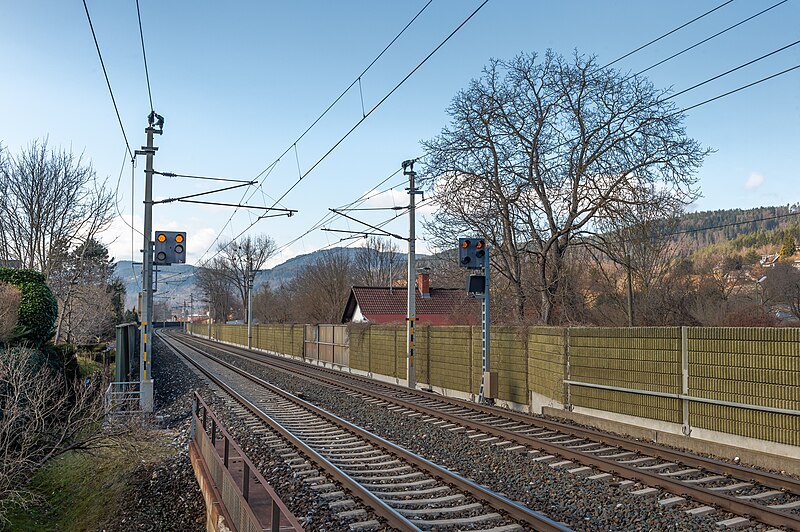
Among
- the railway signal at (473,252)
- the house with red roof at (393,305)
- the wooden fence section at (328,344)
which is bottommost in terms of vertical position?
the wooden fence section at (328,344)

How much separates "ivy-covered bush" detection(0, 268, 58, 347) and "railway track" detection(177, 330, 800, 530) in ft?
40.1

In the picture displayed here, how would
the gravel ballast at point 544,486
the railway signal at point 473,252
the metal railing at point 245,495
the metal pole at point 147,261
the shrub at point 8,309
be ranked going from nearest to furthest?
the metal railing at point 245,495 → the gravel ballast at point 544,486 → the shrub at point 8,309 → the railway signal at point 473,252 → the metal pole at point 147,261

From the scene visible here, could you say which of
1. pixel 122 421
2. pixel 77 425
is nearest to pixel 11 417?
pixel 77 425

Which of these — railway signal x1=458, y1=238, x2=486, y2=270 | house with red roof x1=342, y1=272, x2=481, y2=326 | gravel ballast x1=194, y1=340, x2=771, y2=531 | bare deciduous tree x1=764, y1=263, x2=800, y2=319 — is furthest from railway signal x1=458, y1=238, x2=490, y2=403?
house with red roof x1=342, y1=272, x2=481, y2=326

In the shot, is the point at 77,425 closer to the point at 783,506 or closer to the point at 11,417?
the point at 11,417

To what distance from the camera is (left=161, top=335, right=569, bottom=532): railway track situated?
285 inches

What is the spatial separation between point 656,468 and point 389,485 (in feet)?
12.3

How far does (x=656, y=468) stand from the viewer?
9.51 m

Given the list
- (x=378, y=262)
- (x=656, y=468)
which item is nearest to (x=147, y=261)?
(x=656, y=468)

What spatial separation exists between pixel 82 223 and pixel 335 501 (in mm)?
22731

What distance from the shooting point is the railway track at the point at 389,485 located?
23.8ft

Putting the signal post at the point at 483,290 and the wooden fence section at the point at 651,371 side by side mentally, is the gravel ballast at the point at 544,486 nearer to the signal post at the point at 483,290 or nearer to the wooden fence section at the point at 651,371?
the wooden fence section at the point at 651,371

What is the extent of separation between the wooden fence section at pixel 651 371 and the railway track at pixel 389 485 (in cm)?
471

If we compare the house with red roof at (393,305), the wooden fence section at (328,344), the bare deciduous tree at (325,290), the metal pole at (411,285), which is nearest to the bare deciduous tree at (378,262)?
the bare deciduous tree at (325,290)
